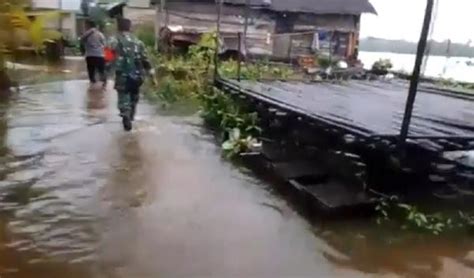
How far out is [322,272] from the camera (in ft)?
15.4

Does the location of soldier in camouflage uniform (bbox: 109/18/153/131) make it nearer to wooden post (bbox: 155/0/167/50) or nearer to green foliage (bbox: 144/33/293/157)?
green foliage (bbox: 144/33/293/157)

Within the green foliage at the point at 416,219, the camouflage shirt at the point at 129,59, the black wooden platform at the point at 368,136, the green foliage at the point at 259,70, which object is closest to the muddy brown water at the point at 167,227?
the green foliage at the point at 416,219

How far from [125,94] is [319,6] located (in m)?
15.5

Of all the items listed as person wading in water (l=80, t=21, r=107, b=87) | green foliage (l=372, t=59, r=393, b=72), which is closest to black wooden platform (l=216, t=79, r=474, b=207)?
person wading in water (l=80, t=21, r=107, b=87)

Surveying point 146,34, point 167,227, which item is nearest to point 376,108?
point 167,227

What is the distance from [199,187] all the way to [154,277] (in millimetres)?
2540

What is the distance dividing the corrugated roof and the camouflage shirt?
44.6ft

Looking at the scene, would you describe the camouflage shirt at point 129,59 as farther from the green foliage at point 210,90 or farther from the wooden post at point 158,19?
the wooden post at point 158,19

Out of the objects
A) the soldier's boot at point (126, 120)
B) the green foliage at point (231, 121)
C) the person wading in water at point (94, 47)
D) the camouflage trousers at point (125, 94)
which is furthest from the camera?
the person wading in water at point (94, 47)

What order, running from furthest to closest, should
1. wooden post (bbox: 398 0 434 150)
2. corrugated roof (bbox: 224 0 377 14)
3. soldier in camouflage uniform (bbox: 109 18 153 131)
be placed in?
corrugated roof (bbox: 224 0 377 14) < soldier in camouflage uniform (bbox: 109 18 153 131) < wooden post (bbox: 398 0 434 150)

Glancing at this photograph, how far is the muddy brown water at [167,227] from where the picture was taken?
4.69 m

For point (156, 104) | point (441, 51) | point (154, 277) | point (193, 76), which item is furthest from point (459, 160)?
point (441, 51)

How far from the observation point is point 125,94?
31.6 ft

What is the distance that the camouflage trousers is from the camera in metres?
9.59
